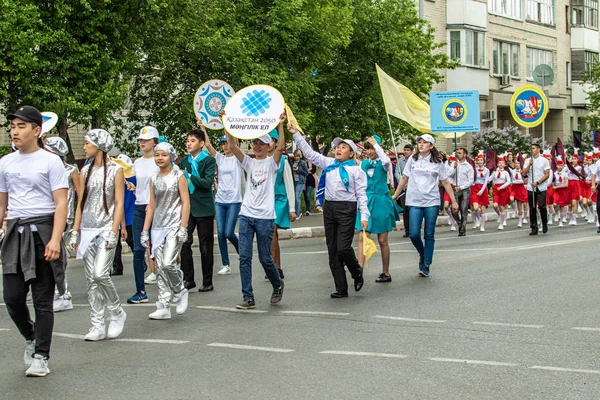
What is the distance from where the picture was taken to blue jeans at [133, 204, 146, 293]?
10680 millimetres

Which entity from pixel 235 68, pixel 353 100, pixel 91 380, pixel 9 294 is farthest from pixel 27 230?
pixel 353 100

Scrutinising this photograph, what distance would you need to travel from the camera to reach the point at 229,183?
12484 mm

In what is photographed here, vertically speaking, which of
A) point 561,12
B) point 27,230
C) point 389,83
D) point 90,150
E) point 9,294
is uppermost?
point 561,12

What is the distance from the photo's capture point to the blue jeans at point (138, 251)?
10680 millimetres

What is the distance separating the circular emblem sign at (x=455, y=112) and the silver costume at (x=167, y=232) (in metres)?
15.9

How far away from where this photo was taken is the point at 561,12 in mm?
58125

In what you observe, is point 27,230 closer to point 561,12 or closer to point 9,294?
point 9,294

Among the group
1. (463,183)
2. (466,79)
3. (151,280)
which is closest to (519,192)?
(463,183)

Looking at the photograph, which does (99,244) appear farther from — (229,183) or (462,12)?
(462,12)

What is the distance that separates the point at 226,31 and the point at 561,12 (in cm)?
3655

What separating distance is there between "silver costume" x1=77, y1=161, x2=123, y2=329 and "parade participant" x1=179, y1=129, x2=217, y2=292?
2705 millimetres

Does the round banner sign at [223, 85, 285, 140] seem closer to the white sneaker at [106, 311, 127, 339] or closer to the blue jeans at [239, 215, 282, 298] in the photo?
the blue jeans at [239, 215, 282, 298]

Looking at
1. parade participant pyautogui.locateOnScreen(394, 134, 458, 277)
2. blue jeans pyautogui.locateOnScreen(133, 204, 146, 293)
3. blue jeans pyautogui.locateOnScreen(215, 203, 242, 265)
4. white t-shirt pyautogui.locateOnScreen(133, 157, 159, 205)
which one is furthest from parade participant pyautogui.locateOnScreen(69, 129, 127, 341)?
parade participant pyautogui.locateOnScreen(394, 134, 458, 277)

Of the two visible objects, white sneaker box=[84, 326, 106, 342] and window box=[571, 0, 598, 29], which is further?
window box=[571, 0, 598, 29]
